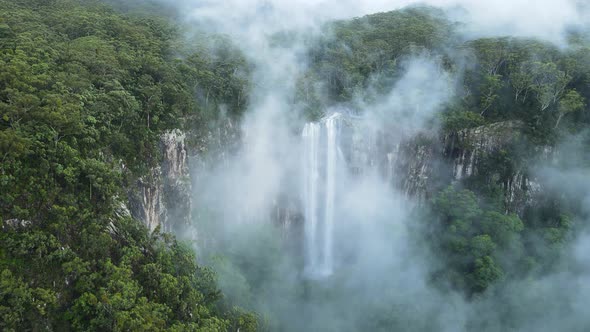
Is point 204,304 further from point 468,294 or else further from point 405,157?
point 405,157

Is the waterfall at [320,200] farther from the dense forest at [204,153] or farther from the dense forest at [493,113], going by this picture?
the dense forest at [493,113]

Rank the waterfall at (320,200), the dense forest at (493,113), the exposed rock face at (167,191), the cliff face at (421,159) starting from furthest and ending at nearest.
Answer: the waterfall at (320,200) < the cliff face at (421,159) < the dense forest at (493,113) < the exposed rock face at (167,191)

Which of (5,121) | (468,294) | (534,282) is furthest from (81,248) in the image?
(534,282)

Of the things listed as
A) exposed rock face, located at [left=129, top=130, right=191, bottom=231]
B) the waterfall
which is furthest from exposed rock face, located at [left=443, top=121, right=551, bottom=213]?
exposed rock face, located at [left=129, top=130, right=191, bottom=231]

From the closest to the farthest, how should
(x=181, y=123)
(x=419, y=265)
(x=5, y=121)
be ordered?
(x=5, y=121)
(x=181, y=123)
(x=419, y=265)

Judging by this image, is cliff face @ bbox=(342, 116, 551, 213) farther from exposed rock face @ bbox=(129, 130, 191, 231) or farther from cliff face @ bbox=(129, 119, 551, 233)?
exposed rock face @ bbox=(129, 130, 191, 231)

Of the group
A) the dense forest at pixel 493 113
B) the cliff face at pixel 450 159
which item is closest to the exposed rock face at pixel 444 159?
the cliff face at pixel 450 159
